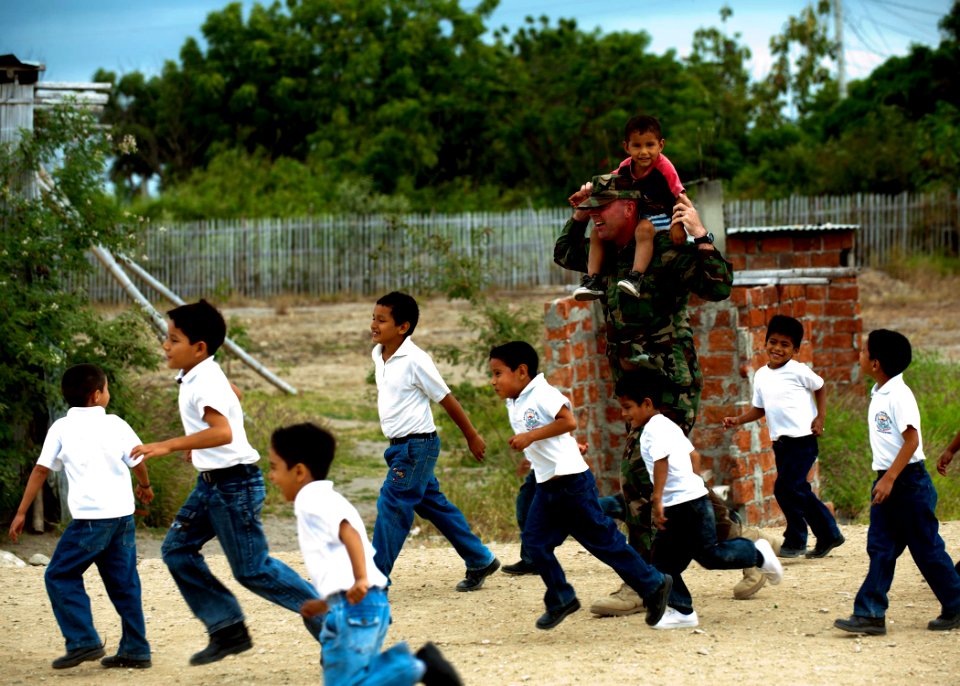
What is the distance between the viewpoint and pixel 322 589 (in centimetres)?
410

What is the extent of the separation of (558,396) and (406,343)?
85 cm

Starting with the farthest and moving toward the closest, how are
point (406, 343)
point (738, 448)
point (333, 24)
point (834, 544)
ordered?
1. point (333, 24)
2. point (738, 448)
3. point (834, 544)
4. point (406, 343)

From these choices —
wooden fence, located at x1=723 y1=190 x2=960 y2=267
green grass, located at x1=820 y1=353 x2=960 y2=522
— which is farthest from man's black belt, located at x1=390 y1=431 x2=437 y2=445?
wooden fence, located at x1=723 y1=190 x2=960 y2=267

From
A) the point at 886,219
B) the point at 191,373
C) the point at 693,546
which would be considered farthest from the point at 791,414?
the point at 886,219

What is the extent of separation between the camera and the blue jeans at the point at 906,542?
17.2 feet

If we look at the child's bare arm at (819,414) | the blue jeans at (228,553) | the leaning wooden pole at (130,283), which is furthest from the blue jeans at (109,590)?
the leaning wooden pole at (130,283)

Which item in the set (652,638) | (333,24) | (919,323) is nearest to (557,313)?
(652,638)

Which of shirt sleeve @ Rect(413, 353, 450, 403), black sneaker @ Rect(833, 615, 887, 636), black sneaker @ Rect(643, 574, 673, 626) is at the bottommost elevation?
black sneaker @ Rect(833, 615, 887, 636)

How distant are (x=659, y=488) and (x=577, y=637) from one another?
0.73 m

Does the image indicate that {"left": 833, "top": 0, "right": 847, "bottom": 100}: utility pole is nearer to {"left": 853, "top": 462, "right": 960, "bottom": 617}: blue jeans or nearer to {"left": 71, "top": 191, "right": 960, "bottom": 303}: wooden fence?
{"left": 71, "top": 191, "right": 960, "bottom": 303}: wooden fence

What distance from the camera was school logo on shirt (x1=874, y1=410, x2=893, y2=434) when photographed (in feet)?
17.4

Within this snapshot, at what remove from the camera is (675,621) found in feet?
18.0

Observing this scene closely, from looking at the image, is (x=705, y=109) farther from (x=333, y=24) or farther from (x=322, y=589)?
(x=322, y=589)

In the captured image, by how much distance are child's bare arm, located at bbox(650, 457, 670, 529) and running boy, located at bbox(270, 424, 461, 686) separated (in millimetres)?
1498
